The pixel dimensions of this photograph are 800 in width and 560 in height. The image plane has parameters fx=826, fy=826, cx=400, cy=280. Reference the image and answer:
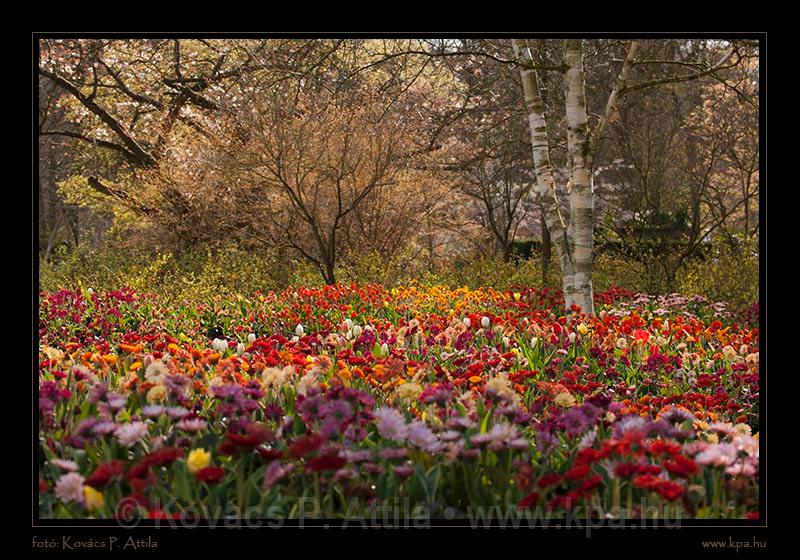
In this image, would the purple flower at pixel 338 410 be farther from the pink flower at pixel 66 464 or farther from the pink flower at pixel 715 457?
the pink flower at pixel 715 457

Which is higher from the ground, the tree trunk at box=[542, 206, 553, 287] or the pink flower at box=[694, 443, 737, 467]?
the tree trunk at box=[542, 206, 553, 287]

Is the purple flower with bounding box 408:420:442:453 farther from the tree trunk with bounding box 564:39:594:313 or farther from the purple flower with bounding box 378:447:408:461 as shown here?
the tree trunk with bounding box 564:39:594:313

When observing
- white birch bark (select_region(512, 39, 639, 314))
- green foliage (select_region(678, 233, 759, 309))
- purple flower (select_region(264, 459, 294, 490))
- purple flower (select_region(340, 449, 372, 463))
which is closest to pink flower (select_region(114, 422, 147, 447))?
purple flower (select_region(264, 459, 294, 490))

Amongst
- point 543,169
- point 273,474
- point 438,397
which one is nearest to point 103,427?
point 273,474

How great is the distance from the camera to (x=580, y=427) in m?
2.30

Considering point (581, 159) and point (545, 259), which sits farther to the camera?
point (545, 259)

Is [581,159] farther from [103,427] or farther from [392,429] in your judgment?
[103,427]

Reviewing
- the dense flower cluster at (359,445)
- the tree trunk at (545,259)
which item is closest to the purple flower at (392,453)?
the dense flower cluster at (359,445)

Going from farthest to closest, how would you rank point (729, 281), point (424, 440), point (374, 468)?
point (729, 281)
point (424, 440)
point (374, 468)

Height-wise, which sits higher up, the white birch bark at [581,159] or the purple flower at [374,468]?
the white birch bark at [581,159]

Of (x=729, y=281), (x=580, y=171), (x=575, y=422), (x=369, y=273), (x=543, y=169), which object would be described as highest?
(x=543, y=169)

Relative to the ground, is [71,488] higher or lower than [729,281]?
lower
